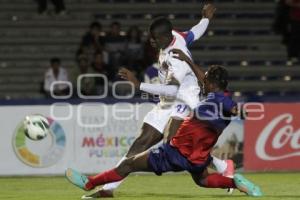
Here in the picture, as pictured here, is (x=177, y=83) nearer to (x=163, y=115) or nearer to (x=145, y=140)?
(x=163, y=115)

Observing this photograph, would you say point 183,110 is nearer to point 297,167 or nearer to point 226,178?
point 226,178

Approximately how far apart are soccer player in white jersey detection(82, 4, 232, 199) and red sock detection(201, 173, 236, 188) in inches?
18.0

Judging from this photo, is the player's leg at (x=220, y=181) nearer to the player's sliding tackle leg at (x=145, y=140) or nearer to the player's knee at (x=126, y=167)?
the player's knee at (x=126, y=167)

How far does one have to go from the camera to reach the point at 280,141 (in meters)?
17.4

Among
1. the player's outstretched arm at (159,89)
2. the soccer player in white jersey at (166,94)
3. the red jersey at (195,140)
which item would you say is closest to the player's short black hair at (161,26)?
the soccer player in white jersey at (166,94)

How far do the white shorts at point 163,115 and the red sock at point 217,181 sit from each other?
109cm

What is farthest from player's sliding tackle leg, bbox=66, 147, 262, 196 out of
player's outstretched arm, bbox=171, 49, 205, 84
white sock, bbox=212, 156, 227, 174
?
player's outstretched arm, bbox=171, 49, 205, 84

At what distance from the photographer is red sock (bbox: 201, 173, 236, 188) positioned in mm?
11750

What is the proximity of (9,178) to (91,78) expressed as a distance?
121 inches

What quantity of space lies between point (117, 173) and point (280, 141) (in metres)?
6.35

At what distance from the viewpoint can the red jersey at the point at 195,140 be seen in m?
11.5

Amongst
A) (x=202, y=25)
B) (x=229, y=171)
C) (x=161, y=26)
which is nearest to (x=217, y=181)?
(x=229, y=171)

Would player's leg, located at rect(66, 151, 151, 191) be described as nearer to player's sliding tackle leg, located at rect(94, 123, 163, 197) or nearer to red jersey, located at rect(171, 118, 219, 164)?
red jersey, located at rect(171, 118, 219, 164)

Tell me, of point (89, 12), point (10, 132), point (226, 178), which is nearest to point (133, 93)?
point (10, 132)
